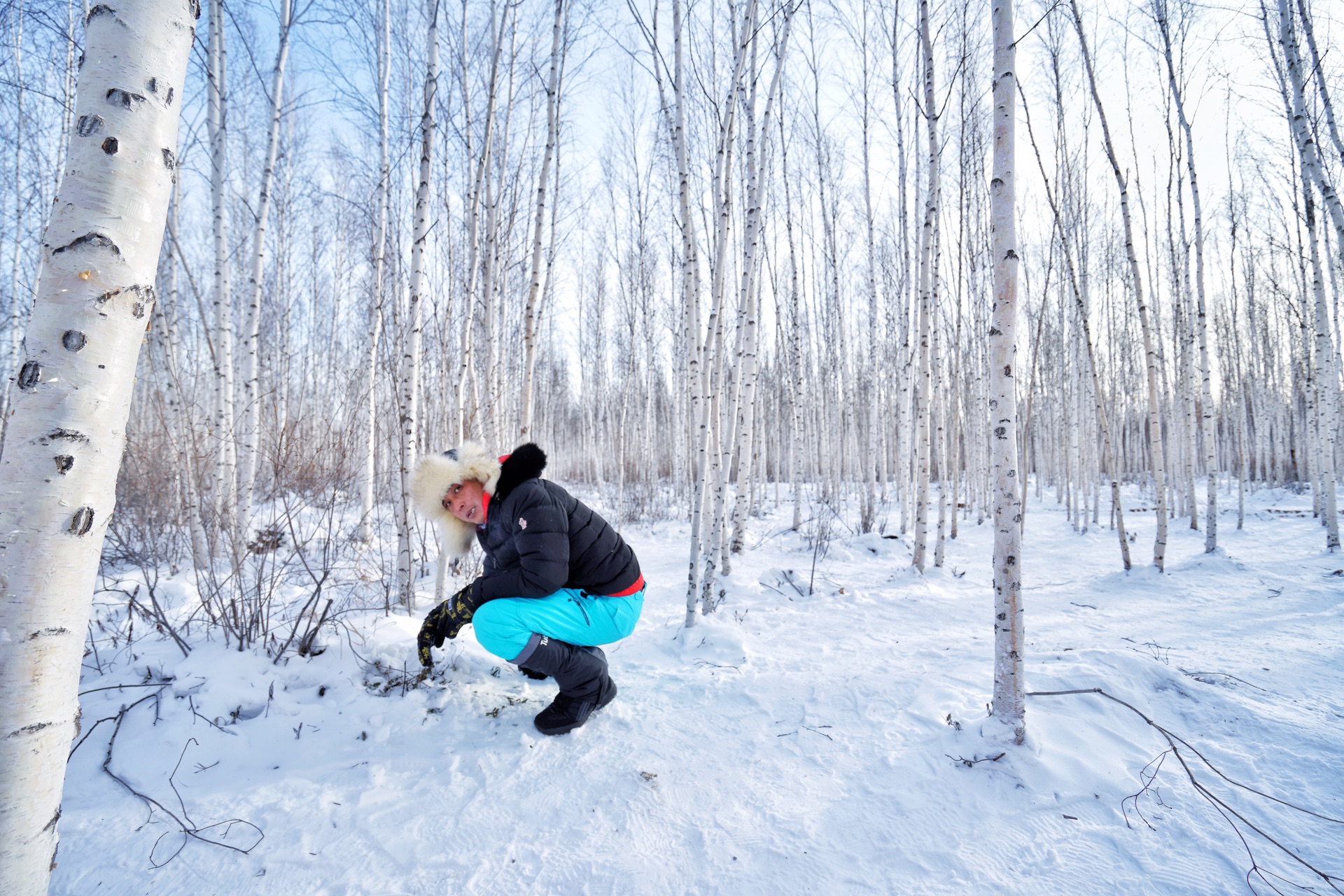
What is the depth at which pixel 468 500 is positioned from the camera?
2.31m

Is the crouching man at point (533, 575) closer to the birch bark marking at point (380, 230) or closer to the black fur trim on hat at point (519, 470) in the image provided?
the black fur trim on hat at point (519, 470)

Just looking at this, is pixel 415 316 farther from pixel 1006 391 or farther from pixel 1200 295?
pixel 1200 295

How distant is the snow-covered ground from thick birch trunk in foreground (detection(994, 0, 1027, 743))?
236 millimetres

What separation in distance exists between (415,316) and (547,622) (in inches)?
103

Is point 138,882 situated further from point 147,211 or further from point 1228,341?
point 1228,341

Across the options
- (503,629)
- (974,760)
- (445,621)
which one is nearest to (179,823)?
(445,621)

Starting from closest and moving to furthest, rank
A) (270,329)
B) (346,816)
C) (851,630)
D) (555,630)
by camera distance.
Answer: (346,816) < (555,630) < (851,630) < (270,329)

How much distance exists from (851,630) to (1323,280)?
7.31 metres

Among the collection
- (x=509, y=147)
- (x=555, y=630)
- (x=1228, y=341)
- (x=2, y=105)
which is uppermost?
(x=2, y=105)

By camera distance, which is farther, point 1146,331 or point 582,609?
point 1146,331

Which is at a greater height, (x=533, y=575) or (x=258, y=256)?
(x=258, y=256)

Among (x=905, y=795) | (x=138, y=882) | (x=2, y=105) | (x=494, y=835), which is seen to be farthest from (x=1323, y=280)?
(x=2, y=105)

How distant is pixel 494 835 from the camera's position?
63.7 inches

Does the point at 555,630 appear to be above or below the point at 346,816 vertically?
above
